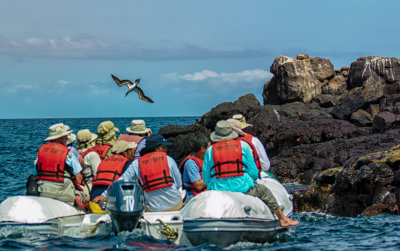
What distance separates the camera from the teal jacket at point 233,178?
9.09 meters

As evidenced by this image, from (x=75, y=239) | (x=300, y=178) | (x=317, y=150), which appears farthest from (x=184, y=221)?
(x=317, y=150)

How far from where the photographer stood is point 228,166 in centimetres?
898

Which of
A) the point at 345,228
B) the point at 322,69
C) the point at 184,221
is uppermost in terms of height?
the point at 322,69

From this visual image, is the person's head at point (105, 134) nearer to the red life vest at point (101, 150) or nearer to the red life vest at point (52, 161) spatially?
the red life vest at point (101, 150)

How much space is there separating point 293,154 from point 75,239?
13824 mm

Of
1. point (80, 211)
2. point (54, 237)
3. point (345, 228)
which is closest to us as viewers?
point (54, 237)

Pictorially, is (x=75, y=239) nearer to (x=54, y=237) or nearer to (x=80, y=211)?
(x=54, y=237)

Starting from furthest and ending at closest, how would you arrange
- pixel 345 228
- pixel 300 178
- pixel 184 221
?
pixel 300 178, pixel 345 228, pixel 184 221

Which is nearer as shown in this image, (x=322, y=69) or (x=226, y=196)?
(x=226, y=196)

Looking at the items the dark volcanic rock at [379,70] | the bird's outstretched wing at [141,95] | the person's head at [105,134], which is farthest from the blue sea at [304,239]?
the dark volcanic rock at [379,70]

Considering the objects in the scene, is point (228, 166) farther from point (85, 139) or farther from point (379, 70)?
point (379, 70)

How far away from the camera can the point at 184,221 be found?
8.42 meters

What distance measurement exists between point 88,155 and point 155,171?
2319mm

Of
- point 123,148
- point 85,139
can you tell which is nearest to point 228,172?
point 123,148
